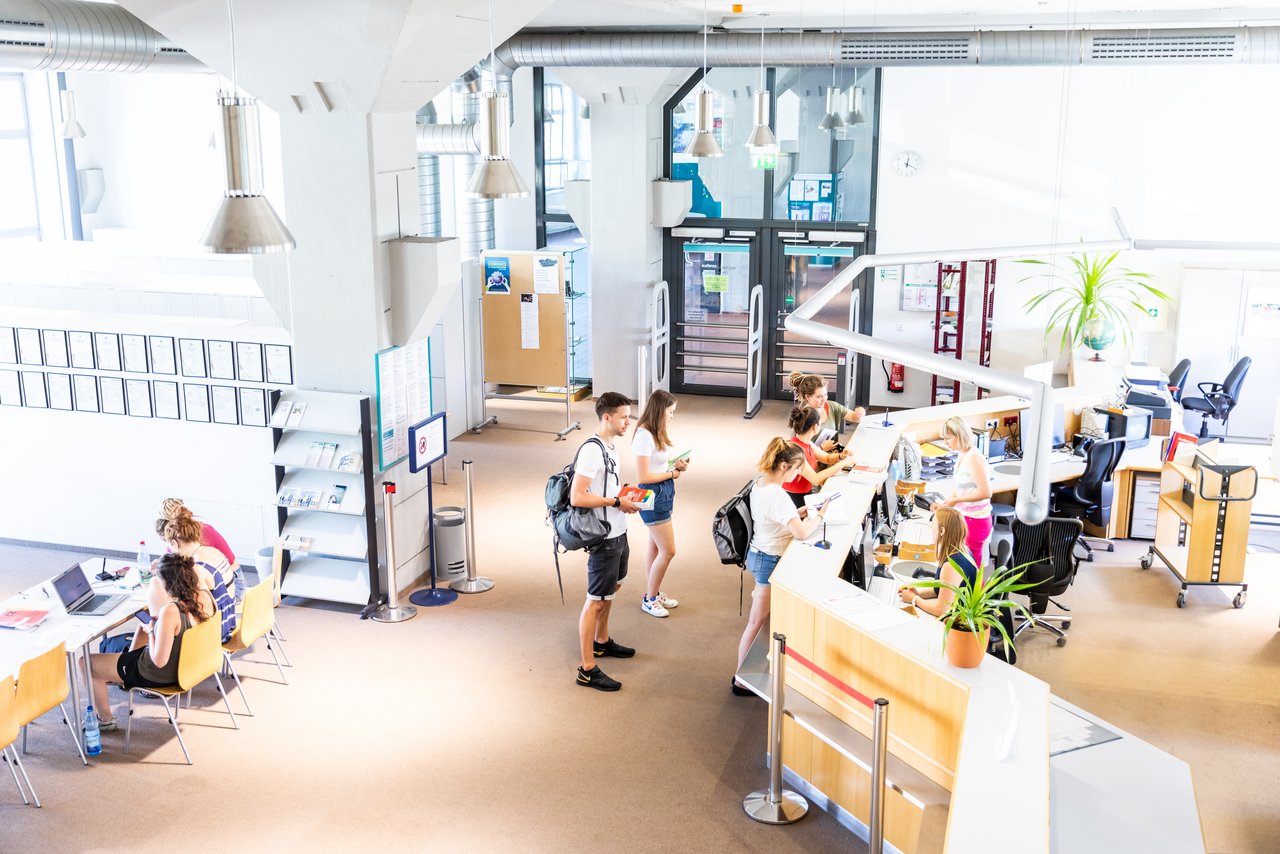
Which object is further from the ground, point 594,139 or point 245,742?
point 594,139

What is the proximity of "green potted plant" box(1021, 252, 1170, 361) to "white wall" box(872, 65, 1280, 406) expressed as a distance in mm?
169

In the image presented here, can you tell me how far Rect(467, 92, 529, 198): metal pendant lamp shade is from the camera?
240 inches


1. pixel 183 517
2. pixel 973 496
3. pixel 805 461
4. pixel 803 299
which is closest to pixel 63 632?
pixel 183 517

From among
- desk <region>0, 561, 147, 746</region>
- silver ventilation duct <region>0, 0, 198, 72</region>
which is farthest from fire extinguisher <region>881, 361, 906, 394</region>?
desk <region>0, 561, 147, 746</region>

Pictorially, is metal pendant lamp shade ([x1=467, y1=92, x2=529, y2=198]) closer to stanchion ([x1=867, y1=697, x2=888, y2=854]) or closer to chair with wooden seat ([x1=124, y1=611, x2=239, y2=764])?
chair with wooden seat ([x1=124, y1=611, x2=239, y2=764])

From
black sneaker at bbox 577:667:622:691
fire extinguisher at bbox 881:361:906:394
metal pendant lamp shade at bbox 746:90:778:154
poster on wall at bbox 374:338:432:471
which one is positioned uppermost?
metal pendant lamp shade at bbox 746:90:778:154

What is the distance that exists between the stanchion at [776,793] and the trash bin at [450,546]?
327 cm

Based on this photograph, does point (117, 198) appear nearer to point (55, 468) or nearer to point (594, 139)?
point (594, 139)

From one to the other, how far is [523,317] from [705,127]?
529cm

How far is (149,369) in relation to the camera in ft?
26.6

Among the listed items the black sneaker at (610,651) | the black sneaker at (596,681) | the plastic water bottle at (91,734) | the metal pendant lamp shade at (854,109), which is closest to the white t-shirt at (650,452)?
the black sneaker at (610,651)

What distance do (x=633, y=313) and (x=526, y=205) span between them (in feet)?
6.35

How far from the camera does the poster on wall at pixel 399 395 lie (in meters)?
7.48

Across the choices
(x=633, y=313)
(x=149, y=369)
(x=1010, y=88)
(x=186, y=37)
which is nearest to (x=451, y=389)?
(x=633, y=313)
